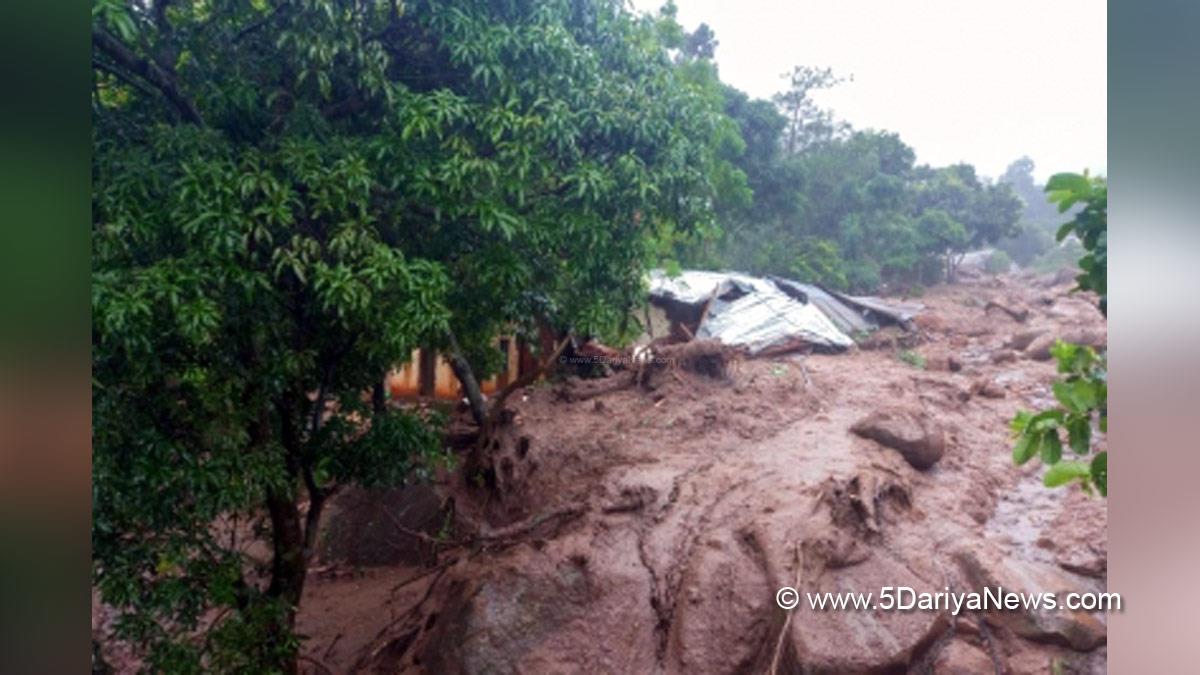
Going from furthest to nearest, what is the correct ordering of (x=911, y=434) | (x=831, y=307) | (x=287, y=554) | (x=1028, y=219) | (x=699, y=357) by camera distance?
(x=699, y=357) → (x=831, y=307) → (x=911, y=434) → (x=1028, y=219) → (x=287, y=554)

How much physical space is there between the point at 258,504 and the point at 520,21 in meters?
2.51

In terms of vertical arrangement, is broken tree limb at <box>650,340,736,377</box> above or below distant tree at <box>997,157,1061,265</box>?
below

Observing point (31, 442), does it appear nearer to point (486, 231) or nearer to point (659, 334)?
point (486, 231)

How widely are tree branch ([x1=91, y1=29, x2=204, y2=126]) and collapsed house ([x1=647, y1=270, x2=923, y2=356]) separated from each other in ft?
8.63

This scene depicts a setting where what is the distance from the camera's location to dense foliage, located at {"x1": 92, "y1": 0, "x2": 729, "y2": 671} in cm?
279

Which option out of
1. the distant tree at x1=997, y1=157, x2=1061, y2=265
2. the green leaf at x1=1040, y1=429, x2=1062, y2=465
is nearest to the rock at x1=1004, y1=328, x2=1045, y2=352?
the distant tree at x1=997, y1=157, x2=1061, y2=265

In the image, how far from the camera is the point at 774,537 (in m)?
3.83

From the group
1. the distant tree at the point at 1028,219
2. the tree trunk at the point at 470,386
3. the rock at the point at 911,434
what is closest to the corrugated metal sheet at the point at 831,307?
the rock at the point at 911,434

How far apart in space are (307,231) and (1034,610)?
11.4 feet

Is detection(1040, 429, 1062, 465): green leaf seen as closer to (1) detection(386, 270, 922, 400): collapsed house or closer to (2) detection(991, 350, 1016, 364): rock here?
(2) detection(991, 350, 1016, 364): rock

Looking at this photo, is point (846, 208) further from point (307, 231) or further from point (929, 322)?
point (307, 231)

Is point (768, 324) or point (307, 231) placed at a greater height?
point (307, 231)

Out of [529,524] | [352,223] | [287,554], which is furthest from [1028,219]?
[287,554]

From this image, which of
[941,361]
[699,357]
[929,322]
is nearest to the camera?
[941,361]
